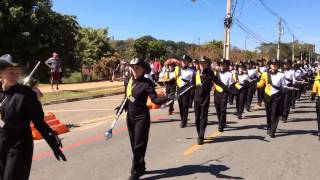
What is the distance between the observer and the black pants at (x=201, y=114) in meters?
11.1

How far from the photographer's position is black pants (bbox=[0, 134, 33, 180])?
5184mm

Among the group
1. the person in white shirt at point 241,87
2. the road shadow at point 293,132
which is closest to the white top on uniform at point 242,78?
the person in white shirt at point 241,87

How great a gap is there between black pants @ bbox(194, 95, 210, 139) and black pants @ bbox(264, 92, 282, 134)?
1943 mm

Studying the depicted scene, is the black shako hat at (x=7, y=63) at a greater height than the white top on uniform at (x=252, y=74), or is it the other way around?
the black shako hat at (x=7, y=63)

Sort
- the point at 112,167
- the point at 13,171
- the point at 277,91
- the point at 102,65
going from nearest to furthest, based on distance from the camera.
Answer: the point at 13,171, the point at 112,167, the point at 277,91, the point at 102,65

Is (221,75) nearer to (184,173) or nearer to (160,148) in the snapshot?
(160,148)

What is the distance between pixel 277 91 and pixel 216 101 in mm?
1540

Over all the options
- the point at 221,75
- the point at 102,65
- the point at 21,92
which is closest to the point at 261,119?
the point at 221,75

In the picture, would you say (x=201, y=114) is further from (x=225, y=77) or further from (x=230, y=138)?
(x=225, y=77)

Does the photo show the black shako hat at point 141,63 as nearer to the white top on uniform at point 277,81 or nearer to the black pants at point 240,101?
the white top on uniform at point 277,81

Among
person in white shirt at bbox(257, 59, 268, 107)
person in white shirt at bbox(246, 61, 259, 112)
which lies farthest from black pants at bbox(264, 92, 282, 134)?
person in white shirt at bbox(257, 59, 268, 107)

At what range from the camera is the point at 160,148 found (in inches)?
424

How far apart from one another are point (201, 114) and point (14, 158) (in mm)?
6459

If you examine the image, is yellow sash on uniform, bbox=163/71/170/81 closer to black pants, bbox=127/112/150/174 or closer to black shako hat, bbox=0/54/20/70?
black pants, bbox=127/112/150/174
